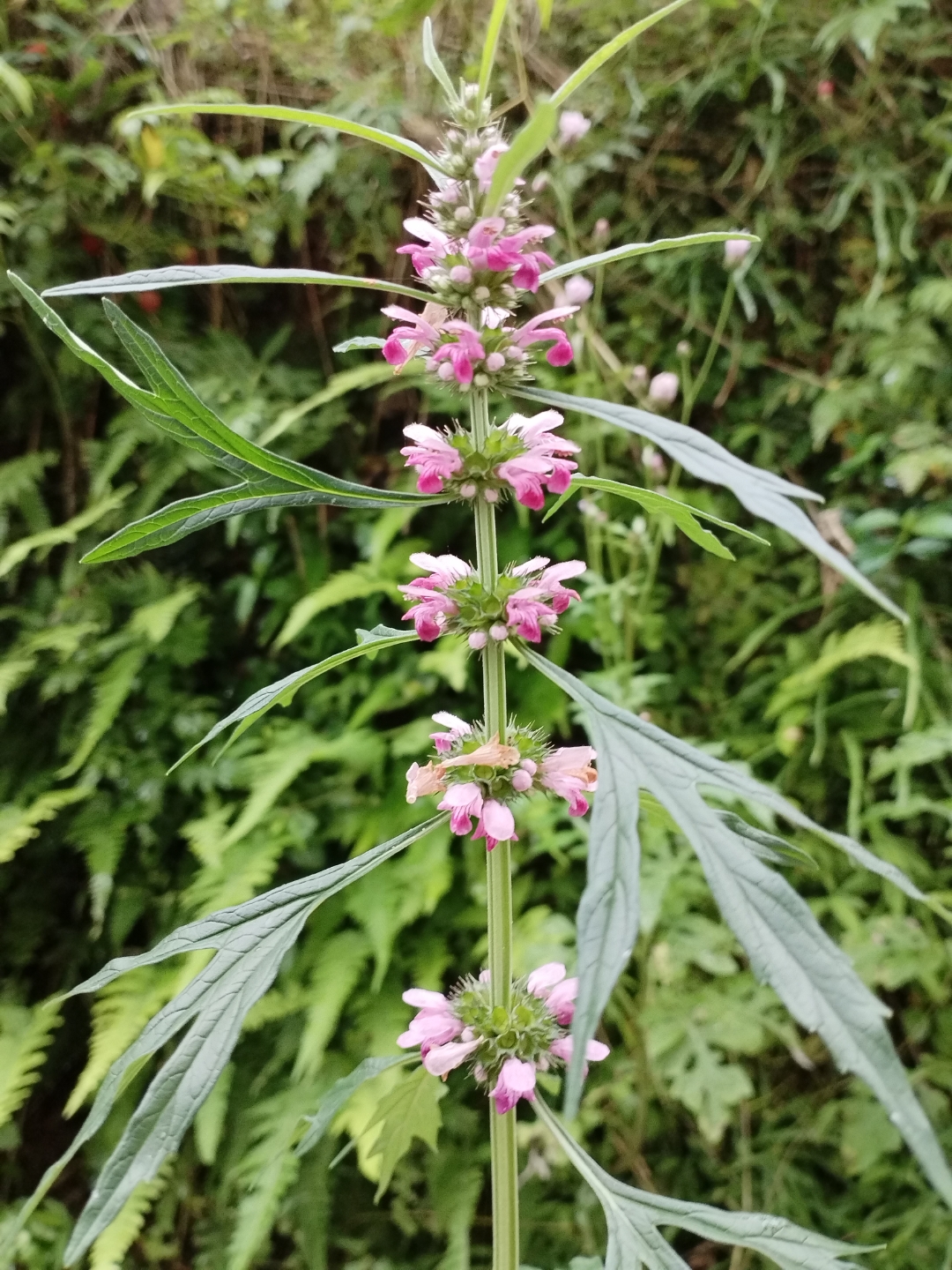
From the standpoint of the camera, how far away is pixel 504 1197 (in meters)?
0.47

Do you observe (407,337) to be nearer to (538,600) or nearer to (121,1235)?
(538,600)

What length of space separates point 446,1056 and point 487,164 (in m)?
0.48

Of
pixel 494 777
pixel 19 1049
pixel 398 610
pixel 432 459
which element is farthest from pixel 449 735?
pixel 19 1049

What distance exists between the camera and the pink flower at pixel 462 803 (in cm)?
43

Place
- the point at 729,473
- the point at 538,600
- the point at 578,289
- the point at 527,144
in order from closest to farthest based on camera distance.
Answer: the point at 527,144 → the point at 729,473 → the point at 538,600 → the point at 578,289

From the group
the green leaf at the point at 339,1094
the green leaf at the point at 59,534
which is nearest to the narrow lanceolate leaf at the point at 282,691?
the green leaf at the point at 339,1094

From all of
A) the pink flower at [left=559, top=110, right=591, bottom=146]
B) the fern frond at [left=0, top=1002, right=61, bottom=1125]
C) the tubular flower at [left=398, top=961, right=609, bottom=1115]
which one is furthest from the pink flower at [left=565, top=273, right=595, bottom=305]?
the fern frond at [left=0, top=1002, right=61, bottom=1125]

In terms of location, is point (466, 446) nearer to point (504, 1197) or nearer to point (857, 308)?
point (504, 1197)

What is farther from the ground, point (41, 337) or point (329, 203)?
point (329, 203)

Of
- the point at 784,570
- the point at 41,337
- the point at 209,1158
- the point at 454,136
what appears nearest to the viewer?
the point at 454,136

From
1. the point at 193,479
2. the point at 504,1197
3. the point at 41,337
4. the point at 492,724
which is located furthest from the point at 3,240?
the point at 504,1197

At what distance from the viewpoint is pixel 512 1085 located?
432 millimetres

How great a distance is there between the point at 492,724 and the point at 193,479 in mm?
1146

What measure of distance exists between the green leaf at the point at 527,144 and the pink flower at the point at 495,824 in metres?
0.30
